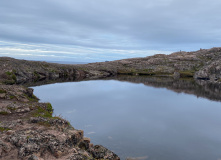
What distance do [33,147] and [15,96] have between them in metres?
27.0

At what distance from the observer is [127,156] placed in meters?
27.7

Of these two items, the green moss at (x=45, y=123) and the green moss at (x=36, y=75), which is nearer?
the green moss at (x=45, y=123)

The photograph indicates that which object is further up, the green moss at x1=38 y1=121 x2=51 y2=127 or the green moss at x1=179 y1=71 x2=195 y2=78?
the green moss at x1=179 y1=71 x2=195 y2=78

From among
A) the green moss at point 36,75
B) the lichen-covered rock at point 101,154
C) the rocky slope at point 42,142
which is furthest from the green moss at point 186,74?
the rocky slope at point 42,142

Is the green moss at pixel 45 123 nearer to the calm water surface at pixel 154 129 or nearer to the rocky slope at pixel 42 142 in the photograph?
the rocky slope at pixel 42 142

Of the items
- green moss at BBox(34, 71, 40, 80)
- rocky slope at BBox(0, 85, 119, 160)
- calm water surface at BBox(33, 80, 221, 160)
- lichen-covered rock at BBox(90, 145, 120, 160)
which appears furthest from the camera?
green moss at BBox(34, 71, 40, 80)

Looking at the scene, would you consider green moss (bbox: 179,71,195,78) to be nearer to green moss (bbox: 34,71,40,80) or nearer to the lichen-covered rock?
green moss (bbox: 34,71,40,80)

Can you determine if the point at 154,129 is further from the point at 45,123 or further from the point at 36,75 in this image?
the point at 36,75

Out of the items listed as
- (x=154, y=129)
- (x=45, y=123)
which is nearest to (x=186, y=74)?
(x=154, y=129)

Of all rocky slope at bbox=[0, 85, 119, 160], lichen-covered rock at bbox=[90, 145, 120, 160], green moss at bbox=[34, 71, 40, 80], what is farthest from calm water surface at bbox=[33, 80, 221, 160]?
green moss at bbox=[34, 71, 40, 80]

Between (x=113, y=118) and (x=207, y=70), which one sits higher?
(x=207, y=70)

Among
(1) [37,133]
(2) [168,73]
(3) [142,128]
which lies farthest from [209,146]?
(2) [168,73]

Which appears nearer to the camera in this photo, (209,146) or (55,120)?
(55,120)

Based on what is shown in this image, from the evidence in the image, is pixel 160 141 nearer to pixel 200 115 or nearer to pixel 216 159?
pixel 216 159
